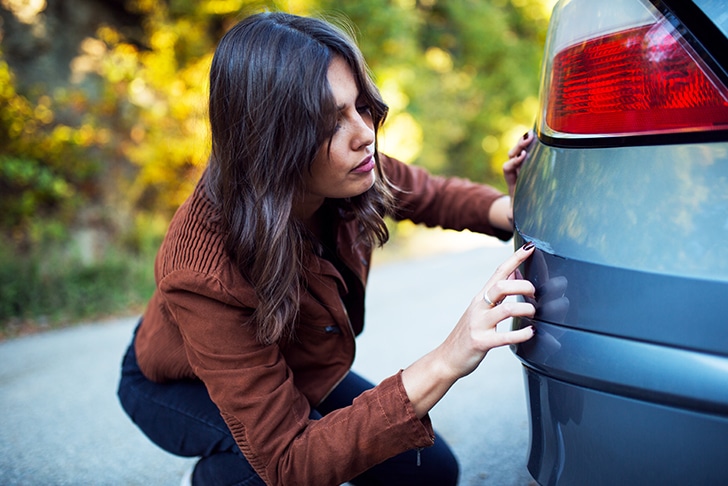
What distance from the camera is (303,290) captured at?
5.29 feet

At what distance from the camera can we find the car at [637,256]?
37.3 inches

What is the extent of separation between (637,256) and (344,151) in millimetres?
700

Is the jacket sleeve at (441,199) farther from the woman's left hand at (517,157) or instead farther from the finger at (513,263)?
the finger at (513,263)

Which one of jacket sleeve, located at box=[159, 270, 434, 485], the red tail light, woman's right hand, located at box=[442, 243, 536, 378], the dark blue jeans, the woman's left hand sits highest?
the red tail light

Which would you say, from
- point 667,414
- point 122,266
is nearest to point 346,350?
point 667,414

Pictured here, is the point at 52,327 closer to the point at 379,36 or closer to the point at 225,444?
the point at 225,444

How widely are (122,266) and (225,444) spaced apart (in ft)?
15.4

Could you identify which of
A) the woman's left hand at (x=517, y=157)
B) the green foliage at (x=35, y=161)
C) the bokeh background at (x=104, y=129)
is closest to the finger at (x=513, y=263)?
the woman's left hand at (x=517, y=157)

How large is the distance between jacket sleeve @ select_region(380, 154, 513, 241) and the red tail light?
83 centimetres

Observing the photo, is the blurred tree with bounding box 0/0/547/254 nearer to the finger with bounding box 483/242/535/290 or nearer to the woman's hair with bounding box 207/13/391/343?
the woman's hair with bounding box 207/13/391/343

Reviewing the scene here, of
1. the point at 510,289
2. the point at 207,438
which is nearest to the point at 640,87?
the point at 510,289

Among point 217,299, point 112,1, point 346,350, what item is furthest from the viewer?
point 112,1

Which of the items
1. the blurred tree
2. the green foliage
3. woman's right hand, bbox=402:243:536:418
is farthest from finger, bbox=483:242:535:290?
the green foliage

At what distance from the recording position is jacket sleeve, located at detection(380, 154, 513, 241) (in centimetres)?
202
